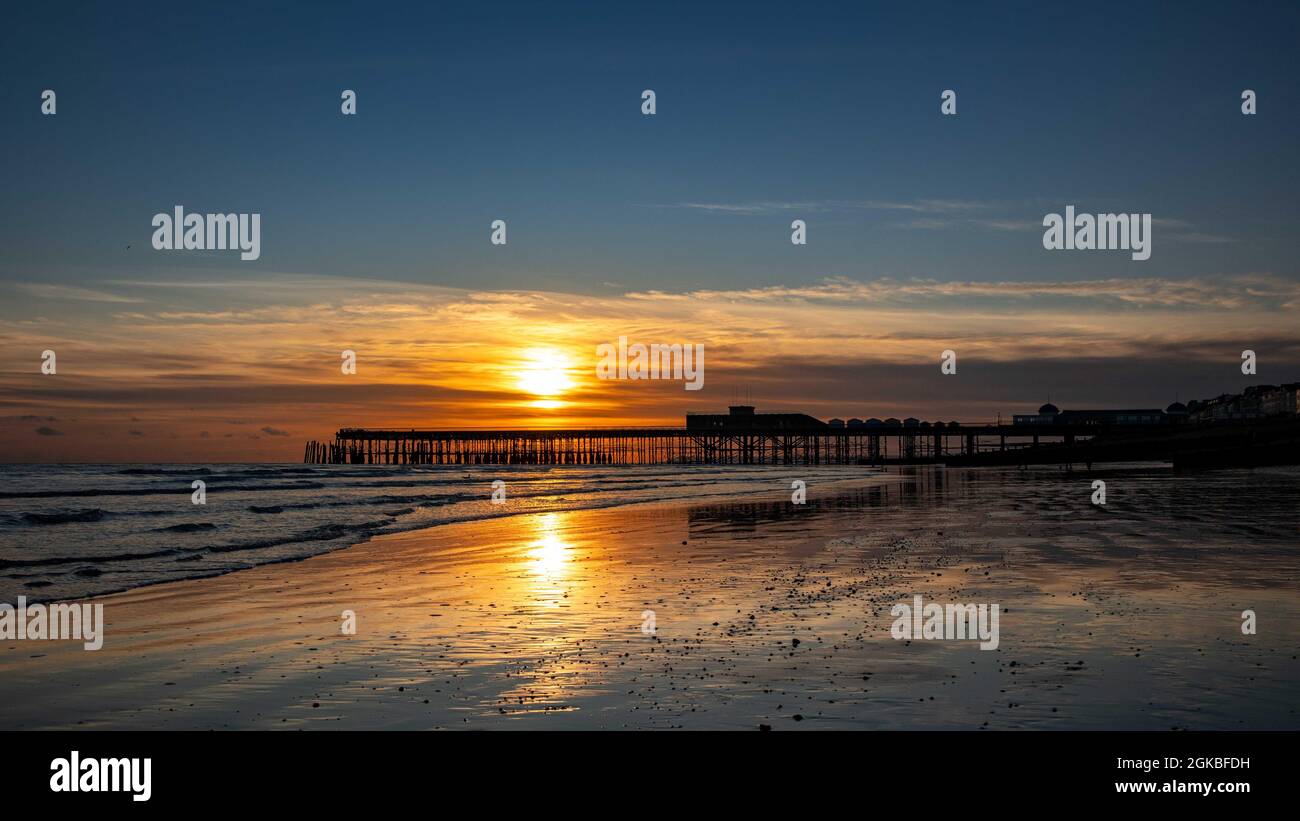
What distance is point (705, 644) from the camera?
11.0m

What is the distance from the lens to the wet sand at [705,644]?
26.6 feet

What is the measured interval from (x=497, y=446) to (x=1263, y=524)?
180 metres

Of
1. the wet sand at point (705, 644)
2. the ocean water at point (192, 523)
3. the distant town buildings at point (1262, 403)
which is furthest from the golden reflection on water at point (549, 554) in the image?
the distant town buildings at point (1262, 403)

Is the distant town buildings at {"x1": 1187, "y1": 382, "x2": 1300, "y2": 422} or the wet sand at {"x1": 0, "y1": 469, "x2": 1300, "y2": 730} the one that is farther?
the distant town buildings at {"x1": 1187, "y1": 382, "x2": 1300, "y2": 422}

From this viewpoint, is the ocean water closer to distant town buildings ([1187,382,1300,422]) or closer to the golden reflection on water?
the golden reflection on water

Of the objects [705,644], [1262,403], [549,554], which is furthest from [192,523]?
[1262,403]

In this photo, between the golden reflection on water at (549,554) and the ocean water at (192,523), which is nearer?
the golden reflection on water at (549,554)

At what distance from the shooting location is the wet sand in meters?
8.10

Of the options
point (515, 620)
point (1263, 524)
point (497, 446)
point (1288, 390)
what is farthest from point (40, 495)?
point (1288, 390)

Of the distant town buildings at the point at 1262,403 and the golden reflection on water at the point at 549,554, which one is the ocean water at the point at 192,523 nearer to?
the golden reflection on water at the point at 549,554

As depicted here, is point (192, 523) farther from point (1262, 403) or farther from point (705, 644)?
point (1262, 403)

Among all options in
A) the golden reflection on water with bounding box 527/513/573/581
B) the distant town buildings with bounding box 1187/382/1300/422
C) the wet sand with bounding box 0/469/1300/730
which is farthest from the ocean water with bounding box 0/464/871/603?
the distant town buildings with bounding box 1187/382/1300/422
